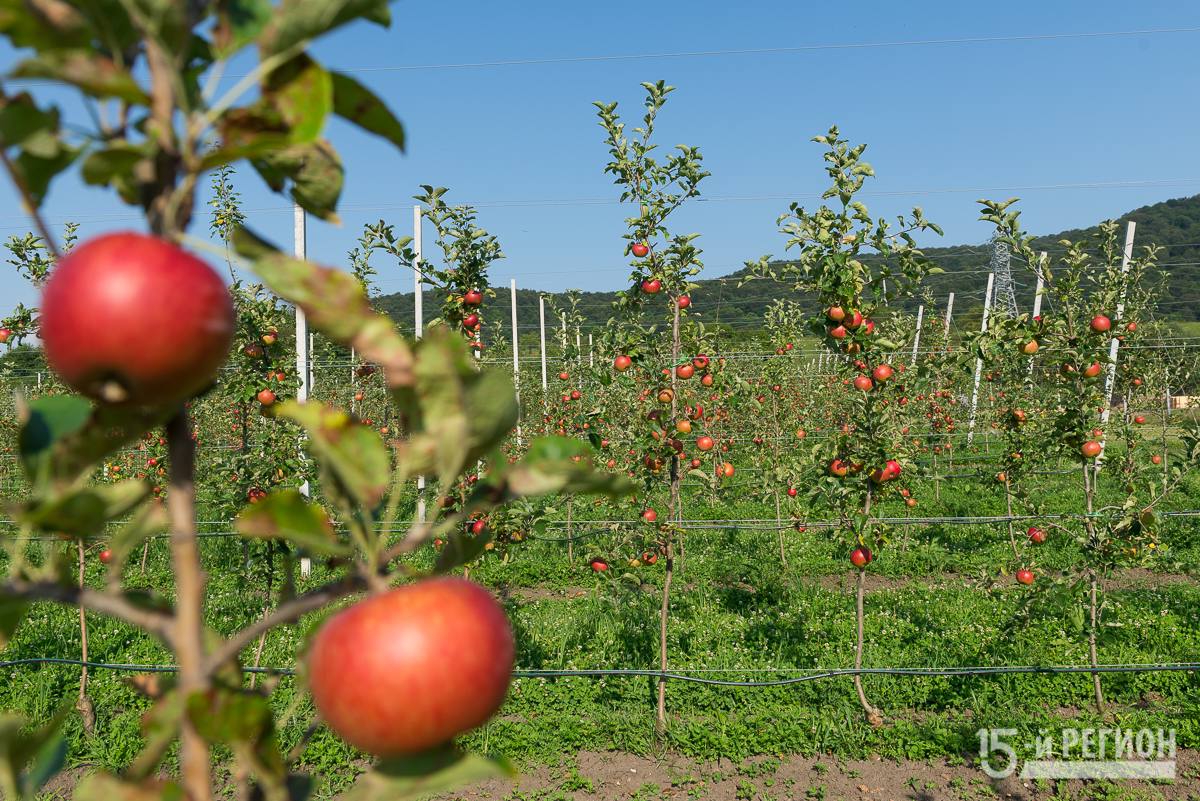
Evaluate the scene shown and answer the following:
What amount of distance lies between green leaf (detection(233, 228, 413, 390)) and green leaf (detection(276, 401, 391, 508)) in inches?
2.1

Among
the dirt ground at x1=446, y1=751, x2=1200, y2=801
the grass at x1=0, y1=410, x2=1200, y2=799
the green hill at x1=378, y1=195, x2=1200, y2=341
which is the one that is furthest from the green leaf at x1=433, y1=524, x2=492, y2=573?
the green hill at x1=378, y1=195, x2=1200, y2=341

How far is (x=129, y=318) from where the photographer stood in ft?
1.51

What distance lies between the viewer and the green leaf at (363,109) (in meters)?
0.61

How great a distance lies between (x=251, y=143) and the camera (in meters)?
0.52

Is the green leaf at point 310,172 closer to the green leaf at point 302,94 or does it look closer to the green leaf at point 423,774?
the green leaf at point 302,94

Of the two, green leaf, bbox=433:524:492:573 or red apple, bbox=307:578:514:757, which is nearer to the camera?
red apple, bbox=307:578:514:757

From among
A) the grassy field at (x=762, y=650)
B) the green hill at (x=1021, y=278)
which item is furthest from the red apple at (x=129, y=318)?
the green hill at (x=1021, y=278)

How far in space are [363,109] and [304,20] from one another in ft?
0.39

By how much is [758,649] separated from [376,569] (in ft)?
16.6

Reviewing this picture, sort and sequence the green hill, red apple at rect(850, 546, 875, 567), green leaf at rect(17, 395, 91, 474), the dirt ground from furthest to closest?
the green hill
red apple at rect(850, 546, 875, 567)
the dirt ground
green leaf at rect(17, 395, 91, 474)

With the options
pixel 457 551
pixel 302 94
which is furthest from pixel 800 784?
pixel 302 94

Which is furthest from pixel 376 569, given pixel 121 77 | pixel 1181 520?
pixel 1181 520

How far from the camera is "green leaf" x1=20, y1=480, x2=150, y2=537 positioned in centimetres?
50

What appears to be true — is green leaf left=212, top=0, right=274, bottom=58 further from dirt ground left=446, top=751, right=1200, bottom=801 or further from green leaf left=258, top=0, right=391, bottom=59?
dirt ground left=446, top=751, right=1200, bottom=801
